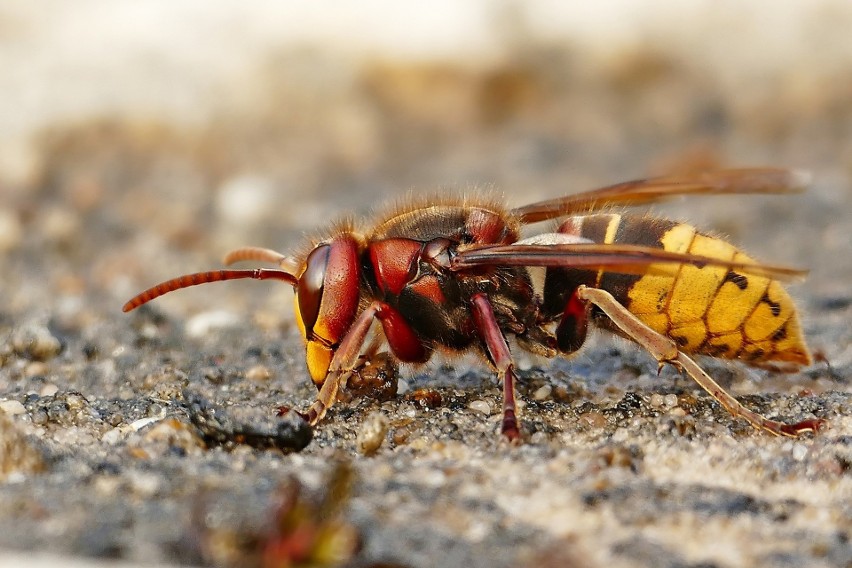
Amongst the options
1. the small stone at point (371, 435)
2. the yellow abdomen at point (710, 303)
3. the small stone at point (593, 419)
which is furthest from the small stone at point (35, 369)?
the yellow abdomen at point (710, 303)

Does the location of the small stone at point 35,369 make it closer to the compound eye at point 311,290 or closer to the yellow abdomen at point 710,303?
the compound eye at point 311,290

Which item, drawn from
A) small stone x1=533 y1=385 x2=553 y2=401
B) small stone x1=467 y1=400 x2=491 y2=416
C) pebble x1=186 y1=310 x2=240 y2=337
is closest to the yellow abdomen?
small stone x1=533 y1=385 x2=553 y2=401

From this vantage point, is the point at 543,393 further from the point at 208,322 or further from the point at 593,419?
the point at 208,322

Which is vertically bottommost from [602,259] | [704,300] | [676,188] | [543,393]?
[543,393]

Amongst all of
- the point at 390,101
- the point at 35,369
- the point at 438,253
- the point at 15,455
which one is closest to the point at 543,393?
the point at 438,253

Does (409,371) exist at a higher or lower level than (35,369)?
higher

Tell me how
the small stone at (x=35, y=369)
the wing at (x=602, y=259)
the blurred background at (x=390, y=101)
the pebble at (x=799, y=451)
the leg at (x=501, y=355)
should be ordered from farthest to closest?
the blurred background at (x=390, y=101), the small stone at (x=35, y=369), the leg at (x=501, y=355), the pebble at (x=799, y=451), the wing at (x=602, y=259)

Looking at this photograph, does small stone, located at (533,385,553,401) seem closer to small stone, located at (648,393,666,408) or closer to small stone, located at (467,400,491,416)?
small stone, located at (467,400,491,416)

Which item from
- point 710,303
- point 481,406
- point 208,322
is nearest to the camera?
point 710,303
